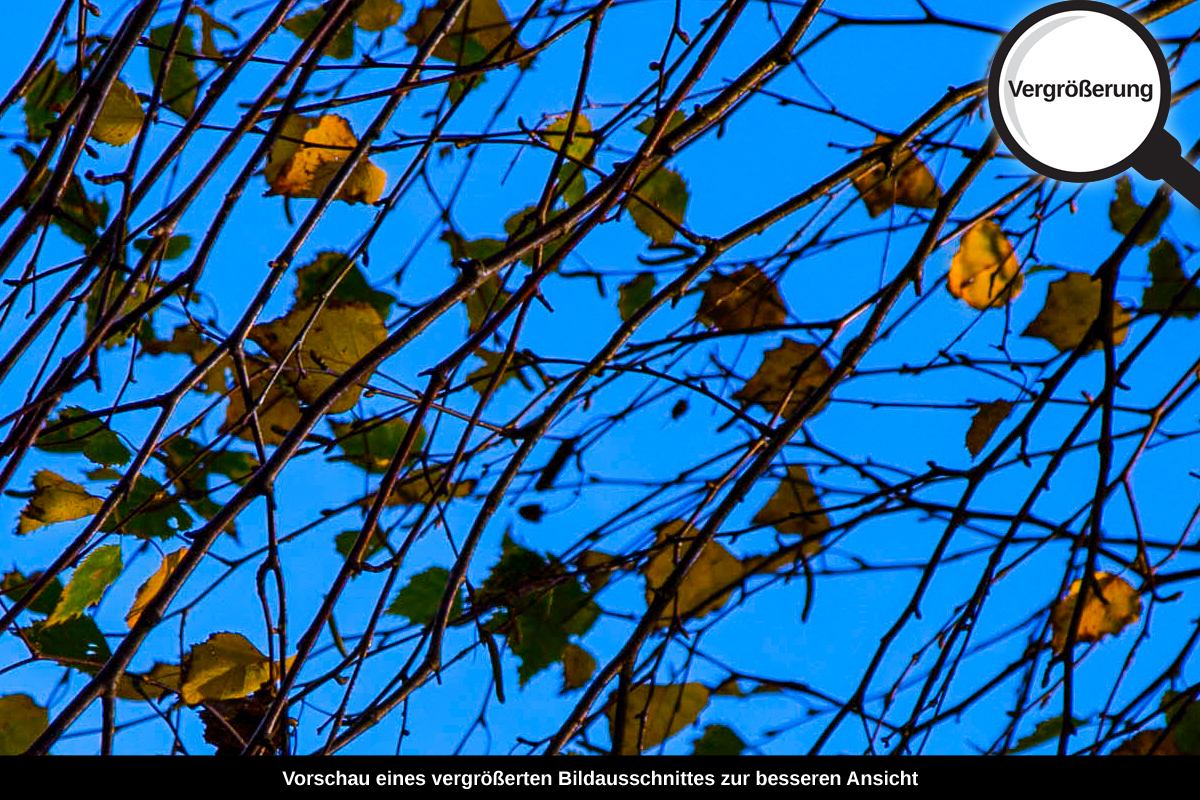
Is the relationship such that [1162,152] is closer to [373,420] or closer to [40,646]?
[373,420]

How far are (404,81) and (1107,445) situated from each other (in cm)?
52

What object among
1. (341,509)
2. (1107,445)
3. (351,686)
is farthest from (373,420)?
(1107,445)

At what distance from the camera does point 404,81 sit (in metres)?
0.63

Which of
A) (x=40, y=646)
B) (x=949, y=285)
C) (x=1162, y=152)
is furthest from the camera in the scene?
(x=949, y=285)

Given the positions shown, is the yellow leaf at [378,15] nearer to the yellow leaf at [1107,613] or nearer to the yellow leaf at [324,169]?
the yellow leaf at [324,169]

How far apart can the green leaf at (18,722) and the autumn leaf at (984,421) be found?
821mm

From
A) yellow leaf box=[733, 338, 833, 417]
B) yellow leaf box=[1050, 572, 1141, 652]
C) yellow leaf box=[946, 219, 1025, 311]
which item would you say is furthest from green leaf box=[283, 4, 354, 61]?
yellow leaf box=[1050, 572, 1141, 652]

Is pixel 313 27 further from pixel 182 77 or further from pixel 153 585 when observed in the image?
pixel 153 585

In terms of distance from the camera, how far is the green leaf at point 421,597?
0.75 metres

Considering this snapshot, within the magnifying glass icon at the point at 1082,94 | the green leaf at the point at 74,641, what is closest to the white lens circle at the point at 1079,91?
the magnifying glass icon at the point at 1082,94

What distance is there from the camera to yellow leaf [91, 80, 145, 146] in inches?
27.6

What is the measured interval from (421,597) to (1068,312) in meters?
0.63

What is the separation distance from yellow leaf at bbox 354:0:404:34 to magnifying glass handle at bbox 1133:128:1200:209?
70cm
